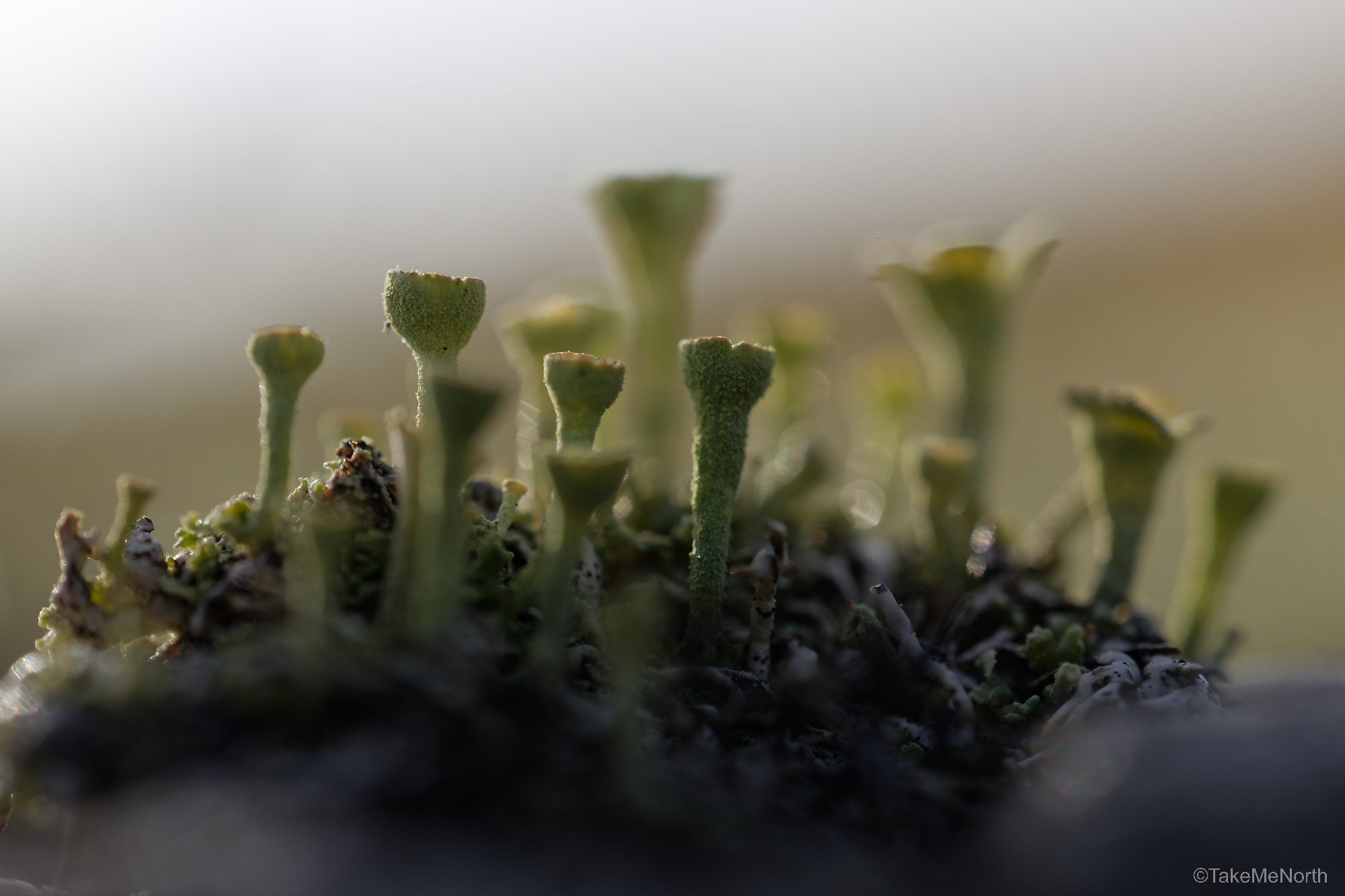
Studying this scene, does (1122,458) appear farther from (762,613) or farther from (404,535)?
(404,535)

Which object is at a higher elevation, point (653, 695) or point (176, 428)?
point (176, 428)

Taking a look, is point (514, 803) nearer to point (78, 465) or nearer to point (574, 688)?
point (574, 688)

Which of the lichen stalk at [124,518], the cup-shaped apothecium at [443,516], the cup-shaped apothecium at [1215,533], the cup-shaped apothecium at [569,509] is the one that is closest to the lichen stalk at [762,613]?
the cup-shaped apothecium at [569,509]

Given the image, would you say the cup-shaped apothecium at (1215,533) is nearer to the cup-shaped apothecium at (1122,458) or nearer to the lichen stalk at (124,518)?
the cup-shaped apothecium at (1122,458)

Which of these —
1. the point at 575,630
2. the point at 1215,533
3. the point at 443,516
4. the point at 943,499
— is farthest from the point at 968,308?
the point at 443,516

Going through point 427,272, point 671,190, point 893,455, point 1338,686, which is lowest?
point 1338,686

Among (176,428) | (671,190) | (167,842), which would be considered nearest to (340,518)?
(167,842)

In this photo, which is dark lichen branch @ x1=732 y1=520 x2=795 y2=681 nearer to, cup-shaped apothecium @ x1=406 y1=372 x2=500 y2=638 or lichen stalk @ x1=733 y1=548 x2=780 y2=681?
lichen stalk @ x1=733 y1=548 x2=780 y2=681

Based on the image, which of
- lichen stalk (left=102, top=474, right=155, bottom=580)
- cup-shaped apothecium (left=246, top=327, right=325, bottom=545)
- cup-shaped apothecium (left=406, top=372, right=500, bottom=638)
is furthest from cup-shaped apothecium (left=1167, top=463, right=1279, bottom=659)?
lichen stalk (left=102, top=474, right=155, bottom=580)
